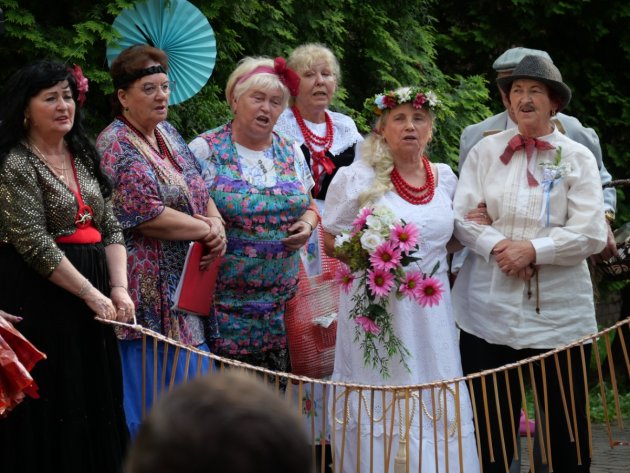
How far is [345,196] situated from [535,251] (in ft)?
3.22

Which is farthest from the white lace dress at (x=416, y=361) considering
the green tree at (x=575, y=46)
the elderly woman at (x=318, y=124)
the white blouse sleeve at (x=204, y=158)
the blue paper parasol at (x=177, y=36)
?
the green tree at (x=575, y=46)

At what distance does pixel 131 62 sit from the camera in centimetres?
505

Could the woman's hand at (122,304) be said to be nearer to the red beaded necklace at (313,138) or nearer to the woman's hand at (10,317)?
the woman's hand at (10,317)

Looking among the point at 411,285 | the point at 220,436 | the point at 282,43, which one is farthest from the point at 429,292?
the point at 220,436

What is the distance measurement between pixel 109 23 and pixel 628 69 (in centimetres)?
566

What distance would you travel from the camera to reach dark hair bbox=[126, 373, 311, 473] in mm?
1456

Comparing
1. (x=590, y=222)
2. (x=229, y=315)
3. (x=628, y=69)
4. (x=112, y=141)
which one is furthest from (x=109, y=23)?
(x=628, y=69)

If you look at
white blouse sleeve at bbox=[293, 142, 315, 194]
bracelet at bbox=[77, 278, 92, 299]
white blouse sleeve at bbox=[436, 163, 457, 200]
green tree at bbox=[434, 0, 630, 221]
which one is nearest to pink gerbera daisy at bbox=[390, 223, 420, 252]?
white blouse sleeve at bbox=[436, 163, 457, 200]

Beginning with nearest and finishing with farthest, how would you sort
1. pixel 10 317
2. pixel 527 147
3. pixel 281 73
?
pixel 10 317
pixel 527 147
pixel 281 73

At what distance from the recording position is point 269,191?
5.35 m

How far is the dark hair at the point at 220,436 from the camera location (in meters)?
1.46

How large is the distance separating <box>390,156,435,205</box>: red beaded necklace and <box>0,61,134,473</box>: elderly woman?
148cm

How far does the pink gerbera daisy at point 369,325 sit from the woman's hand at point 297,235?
54cm

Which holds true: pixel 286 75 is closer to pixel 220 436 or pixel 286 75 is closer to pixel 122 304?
pixel 122 304
